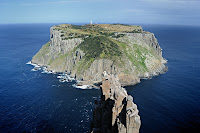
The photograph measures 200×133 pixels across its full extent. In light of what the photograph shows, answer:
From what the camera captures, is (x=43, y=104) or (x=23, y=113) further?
(x=43, y=104)

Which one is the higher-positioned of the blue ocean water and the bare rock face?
the bare rock face

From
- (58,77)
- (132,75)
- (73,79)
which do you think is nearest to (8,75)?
(58,77)

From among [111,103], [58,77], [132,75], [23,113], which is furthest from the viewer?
[58,77]

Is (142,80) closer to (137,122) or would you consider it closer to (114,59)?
(114,59)

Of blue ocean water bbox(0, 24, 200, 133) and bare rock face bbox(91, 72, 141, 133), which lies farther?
blue ocean water bbox(0, 24, 200, 133)

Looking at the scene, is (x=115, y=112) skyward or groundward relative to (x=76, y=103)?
skyward

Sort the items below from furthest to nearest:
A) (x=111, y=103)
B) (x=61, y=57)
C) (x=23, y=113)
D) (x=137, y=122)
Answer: (x=61, y=57) → (x=23, y=113) → (x=111, y=103) → (x=137, y=122)

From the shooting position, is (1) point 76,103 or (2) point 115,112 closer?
(2) point 115,112

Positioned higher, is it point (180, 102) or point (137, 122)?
point (137, 122)
